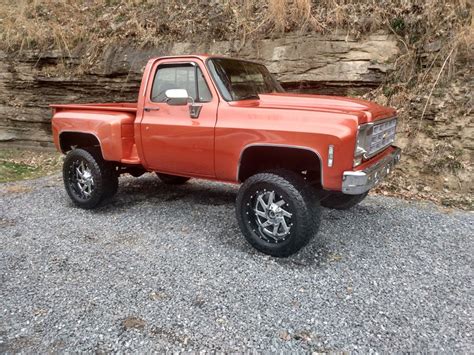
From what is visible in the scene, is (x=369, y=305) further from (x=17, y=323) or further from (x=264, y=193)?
(x=17, y=323)

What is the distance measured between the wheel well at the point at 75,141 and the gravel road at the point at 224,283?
39.9 inches

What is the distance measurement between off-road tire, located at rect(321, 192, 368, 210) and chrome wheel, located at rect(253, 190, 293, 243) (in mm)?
1291

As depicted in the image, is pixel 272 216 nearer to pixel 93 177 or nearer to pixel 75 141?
pixel 93 177

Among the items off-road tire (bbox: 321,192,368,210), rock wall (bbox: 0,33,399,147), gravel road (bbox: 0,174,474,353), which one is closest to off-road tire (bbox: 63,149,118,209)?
gravel road (bbox: 0,174,474,353)

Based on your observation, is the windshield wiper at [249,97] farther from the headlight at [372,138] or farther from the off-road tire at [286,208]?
the headlight at [372,138]

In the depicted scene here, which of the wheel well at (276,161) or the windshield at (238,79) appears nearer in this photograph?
the wheel well at (276,161)

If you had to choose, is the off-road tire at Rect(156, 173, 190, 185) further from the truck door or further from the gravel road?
the truck door

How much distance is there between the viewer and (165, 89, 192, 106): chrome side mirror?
4102mm

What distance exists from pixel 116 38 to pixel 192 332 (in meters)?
7.85

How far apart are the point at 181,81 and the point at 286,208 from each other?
2.02 metres

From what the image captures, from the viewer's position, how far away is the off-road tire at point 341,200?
4.95 m

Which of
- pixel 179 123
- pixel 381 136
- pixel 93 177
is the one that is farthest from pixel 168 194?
pixel 381 136

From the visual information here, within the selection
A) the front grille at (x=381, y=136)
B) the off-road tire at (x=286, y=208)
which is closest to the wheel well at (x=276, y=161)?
the off-road tire at (x=286, y=208)

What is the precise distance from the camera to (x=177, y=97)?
414cm
